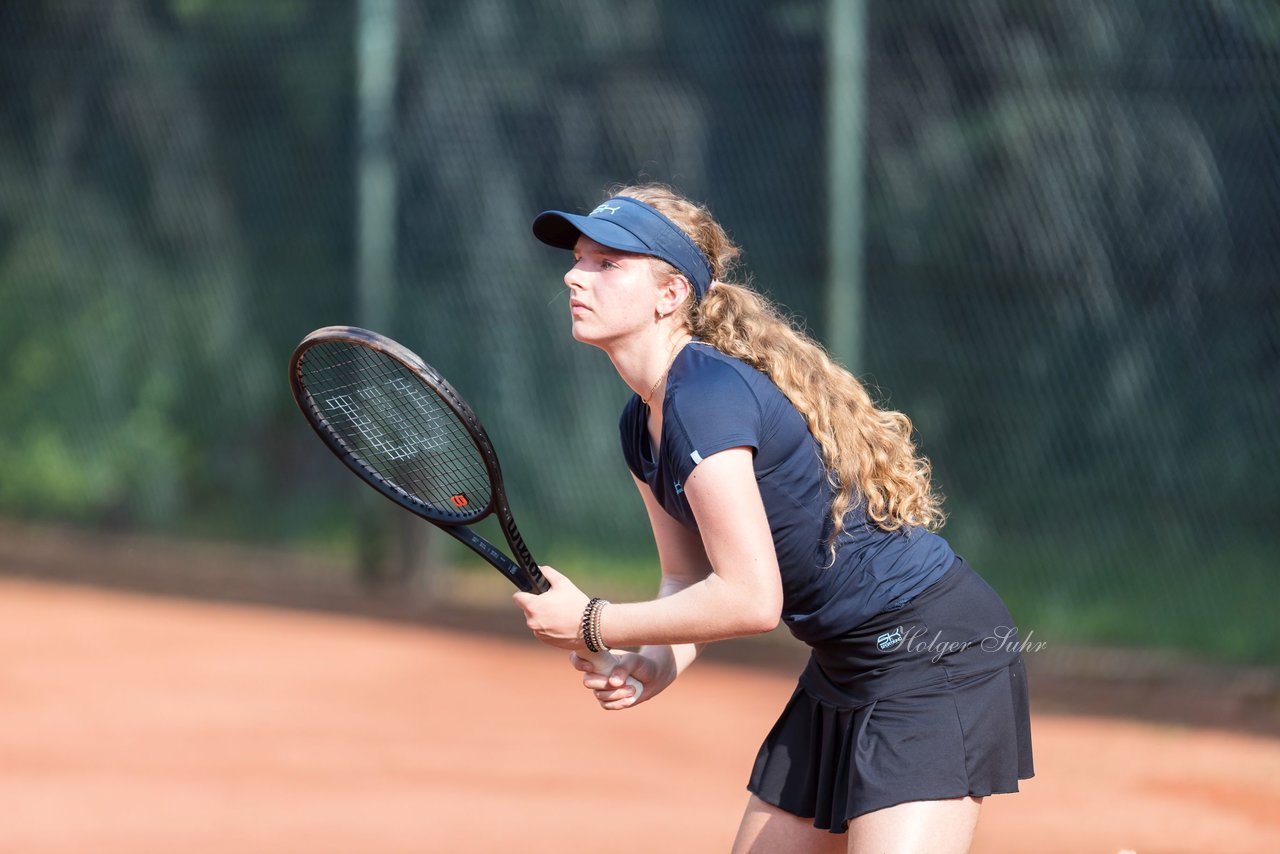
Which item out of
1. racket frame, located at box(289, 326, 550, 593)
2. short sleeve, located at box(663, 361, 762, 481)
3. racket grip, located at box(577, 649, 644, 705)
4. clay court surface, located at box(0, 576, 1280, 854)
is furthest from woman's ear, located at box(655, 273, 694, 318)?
clay court surface, located at box(0, 576, 1280, 854)

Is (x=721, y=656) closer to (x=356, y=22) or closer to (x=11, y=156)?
(x=356, y=22)

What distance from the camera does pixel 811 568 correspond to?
2.58 metres

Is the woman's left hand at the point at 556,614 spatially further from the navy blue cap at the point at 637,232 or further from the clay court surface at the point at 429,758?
the clay court surface at the point at 429,758

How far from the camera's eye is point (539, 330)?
7.45 metres

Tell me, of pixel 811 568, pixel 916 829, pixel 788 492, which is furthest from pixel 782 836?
pixel 788 492

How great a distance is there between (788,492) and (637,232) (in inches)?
19.2

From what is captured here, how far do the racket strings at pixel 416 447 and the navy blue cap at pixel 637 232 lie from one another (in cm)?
41

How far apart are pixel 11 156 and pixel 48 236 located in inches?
21.5

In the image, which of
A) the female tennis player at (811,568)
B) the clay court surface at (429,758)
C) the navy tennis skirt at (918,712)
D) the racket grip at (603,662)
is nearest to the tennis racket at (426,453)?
the racket grip at (603,662)

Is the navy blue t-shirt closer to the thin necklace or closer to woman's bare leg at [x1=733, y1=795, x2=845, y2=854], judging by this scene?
the thin necklace

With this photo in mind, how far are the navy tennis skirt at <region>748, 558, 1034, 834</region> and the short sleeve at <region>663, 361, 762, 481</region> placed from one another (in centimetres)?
44

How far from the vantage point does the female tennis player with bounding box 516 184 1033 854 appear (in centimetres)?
248

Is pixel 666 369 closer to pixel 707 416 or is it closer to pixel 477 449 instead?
pixel 707 416

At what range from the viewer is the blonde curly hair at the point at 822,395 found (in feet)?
8.46
